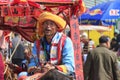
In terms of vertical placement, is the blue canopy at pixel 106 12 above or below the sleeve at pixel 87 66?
above

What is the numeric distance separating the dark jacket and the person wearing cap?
4.08 meters

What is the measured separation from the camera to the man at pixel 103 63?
8.59 metres

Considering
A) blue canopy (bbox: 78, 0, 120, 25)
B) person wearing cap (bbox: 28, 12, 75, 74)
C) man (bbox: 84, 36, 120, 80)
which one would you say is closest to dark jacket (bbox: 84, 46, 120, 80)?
man (bbox: 84, 36, 120, 80)

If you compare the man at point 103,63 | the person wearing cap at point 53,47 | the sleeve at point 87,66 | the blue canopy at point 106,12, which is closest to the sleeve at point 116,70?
the man at point 103,63

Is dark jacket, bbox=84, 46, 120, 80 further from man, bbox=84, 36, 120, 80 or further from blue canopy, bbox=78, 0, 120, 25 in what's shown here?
blue canopy, bbox=78, 0, 120, 25

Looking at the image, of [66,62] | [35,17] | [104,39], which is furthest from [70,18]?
[104,39]

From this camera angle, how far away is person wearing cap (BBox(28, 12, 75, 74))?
15.0 ft

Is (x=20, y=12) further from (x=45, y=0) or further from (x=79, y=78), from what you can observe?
(x=79, y=78)

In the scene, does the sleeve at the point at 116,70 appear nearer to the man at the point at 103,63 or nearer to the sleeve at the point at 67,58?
the man at the point at 103,63

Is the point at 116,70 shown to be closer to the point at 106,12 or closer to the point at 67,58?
the point at 67,58

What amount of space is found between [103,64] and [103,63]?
0.08 feet

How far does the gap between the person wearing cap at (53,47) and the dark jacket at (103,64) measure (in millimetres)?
4075

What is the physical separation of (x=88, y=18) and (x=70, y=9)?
13.8 meters

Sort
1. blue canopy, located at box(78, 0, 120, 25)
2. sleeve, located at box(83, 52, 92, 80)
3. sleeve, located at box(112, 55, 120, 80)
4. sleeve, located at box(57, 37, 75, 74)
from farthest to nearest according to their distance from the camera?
blue canopy, located at box(78, 0, 120, 25) → sleeve, located at box(83, 52, 92, 80) → sleeve, located at box(112, 55, 120, 80) → sleeve, located at box(57, 37, 75, 74)
